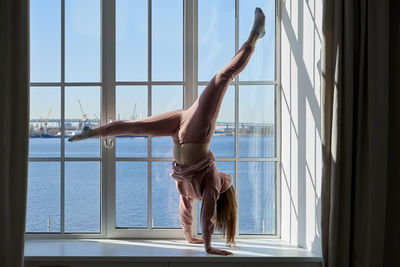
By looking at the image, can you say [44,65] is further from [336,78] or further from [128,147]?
[336,78]

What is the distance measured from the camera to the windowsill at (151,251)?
81.4 inches

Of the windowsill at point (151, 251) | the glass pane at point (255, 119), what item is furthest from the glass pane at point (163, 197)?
A: the glass pane at point (255, 119)

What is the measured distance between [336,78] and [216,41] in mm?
908

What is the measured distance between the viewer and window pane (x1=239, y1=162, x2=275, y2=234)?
251 centimetres

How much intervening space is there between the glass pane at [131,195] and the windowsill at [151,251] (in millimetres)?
145

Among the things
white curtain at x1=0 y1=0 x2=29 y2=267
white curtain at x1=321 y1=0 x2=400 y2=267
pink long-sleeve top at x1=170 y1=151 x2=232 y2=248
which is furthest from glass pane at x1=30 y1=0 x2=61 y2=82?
white curtain at x1=321 y1=0 x2=400 y2=267

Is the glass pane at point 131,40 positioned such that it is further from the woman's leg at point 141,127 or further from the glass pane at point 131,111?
the woman's leg at point 141,127

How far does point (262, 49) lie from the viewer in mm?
2510

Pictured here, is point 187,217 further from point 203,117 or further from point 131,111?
point 131,111

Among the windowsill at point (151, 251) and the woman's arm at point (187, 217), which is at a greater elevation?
the woman's arm at point (187, 217)

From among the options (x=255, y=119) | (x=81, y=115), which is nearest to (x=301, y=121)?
(x=255, y=119)

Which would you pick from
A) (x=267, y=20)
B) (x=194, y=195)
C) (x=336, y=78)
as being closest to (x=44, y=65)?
(x=194, y=195)

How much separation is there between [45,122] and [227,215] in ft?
4.54

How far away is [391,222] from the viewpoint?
2014mm
